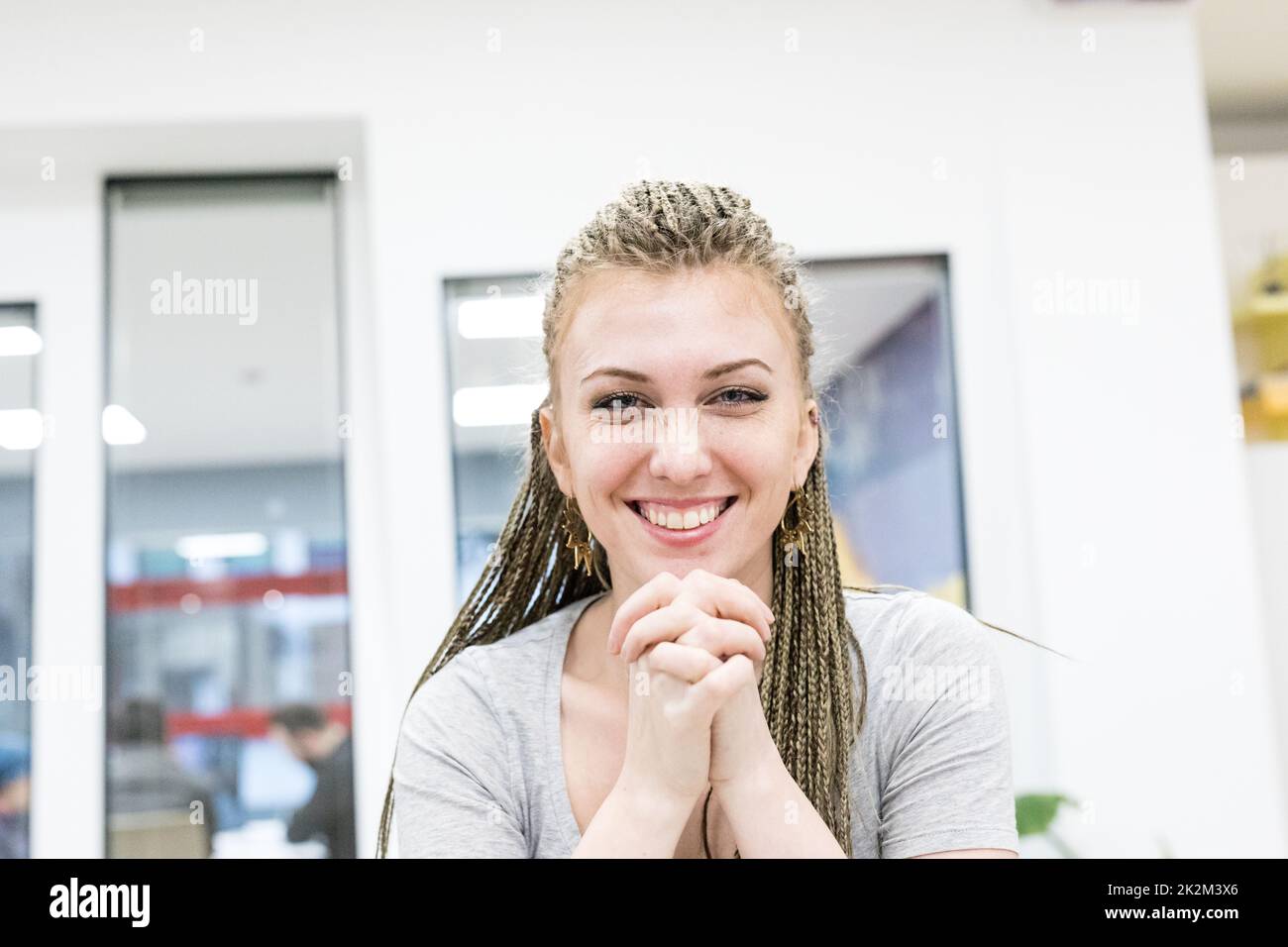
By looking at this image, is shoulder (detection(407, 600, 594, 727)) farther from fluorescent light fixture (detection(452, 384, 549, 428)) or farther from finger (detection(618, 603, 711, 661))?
fluorescent light fixture (detection(452, 384, 549, 428))

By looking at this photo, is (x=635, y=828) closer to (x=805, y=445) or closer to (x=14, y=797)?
(x=805, y=445)

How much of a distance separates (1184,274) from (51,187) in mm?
2235

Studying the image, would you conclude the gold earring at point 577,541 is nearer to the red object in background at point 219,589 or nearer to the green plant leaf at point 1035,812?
the green plant leaf at point 1035,812

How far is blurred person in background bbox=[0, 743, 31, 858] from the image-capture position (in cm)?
218

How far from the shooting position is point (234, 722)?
7.40 ft

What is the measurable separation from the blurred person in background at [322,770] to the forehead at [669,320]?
5.20 ft

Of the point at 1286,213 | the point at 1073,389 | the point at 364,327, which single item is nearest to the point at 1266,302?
the point at 1286,213

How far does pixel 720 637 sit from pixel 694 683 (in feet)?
0.10

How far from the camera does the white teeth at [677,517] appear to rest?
0.83 meters

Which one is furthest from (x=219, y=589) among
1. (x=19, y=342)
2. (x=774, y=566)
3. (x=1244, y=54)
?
(x=1244, y=54)

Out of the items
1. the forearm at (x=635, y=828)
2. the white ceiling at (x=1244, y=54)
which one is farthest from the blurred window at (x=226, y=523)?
the white ceiling at (x=1244, y=54)

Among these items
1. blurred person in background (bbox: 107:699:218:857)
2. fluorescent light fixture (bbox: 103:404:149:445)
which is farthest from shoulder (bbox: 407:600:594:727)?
fluorescent light fixture (bbox: 103:404:149:445)

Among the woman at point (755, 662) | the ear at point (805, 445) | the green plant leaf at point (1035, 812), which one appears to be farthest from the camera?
the green plant leaf at point (1035, 812)

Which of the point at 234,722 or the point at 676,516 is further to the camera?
the point at 234,722
